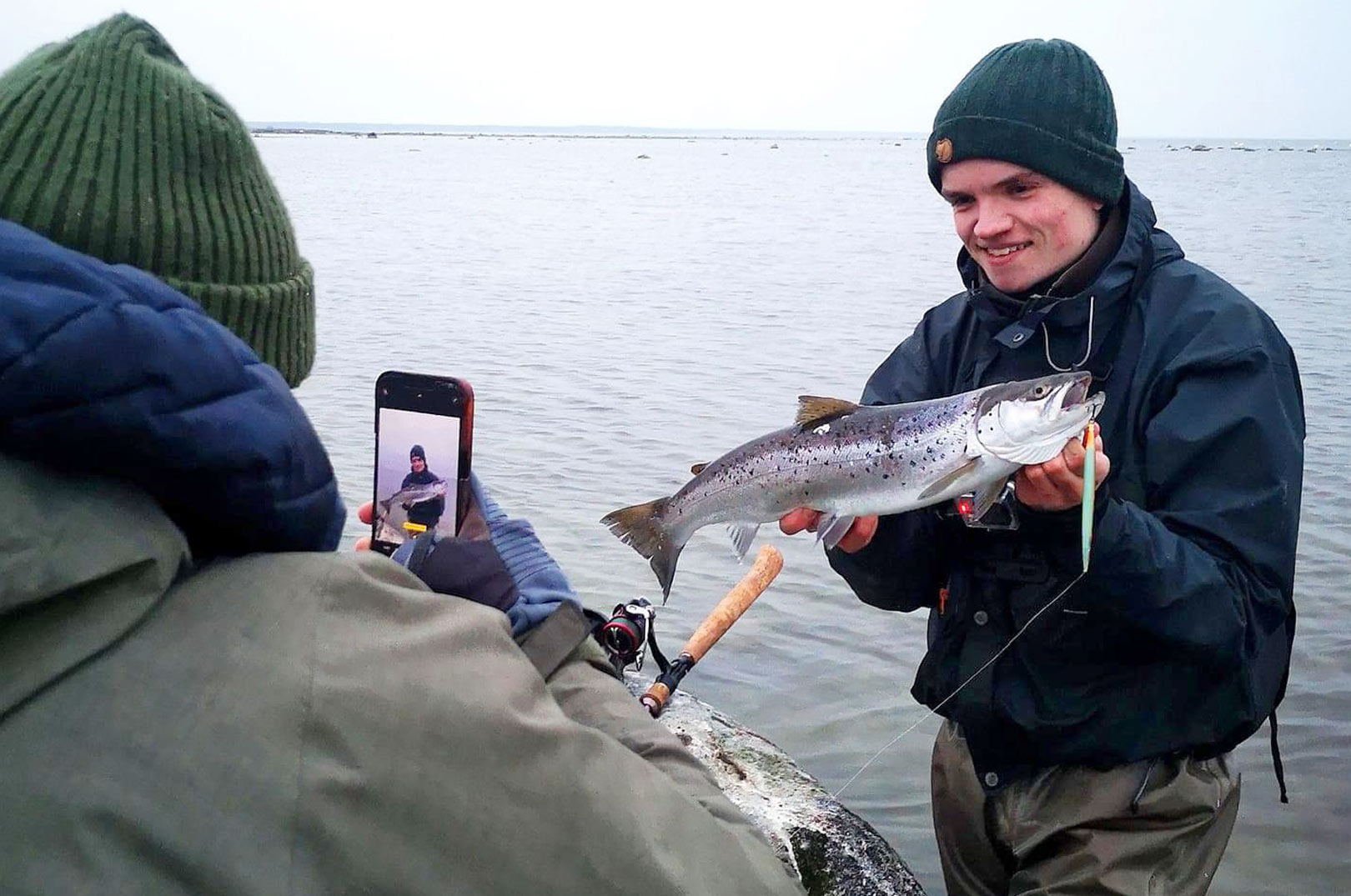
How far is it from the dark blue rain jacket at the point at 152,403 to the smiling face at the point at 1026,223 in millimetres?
2580

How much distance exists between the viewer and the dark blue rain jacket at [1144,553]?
124 inches

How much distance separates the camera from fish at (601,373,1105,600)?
3.31 m

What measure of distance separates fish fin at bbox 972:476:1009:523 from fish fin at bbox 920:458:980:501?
0.09 metres

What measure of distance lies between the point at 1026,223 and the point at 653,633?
2.37 metres

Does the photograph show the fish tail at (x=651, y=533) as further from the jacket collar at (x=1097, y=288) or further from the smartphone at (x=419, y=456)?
the smartphone at (x=419, y=456)

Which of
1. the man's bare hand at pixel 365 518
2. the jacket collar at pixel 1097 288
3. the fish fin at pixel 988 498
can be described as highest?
the jacket collar at pixel 1097 288

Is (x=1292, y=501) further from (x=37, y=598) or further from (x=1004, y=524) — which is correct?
(x=37, y=598)

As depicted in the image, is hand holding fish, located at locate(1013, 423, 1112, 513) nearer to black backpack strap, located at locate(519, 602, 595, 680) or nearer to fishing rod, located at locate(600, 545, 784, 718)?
black backpack strap, located at locate(519, 602, 595, 680)

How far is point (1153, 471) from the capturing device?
330cm

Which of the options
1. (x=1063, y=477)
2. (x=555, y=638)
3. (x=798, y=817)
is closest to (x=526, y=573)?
(x=555, y=638)

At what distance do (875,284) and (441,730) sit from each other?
2063 cm

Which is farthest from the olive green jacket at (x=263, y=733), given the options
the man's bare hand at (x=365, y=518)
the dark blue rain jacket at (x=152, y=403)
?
the man's bare hand at (x=365, y=518)

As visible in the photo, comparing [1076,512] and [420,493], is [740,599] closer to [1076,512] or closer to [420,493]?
[1076,512]

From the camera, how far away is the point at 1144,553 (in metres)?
3.05
